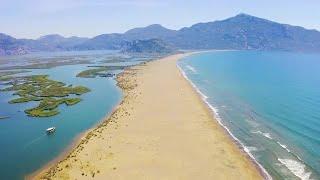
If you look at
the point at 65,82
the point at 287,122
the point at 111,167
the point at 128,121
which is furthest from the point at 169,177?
the point at 65,82

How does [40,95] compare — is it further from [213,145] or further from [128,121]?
[213,145]

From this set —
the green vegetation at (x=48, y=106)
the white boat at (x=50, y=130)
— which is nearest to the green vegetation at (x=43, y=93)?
the green vegetation at (x=48, y=106)

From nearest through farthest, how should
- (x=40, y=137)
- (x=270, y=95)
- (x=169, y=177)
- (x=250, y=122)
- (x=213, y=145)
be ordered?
1. (x=169, y=177)
2. (x=213, y=145)
3. (x=40, y=137)
4. (x=250, y=122)
5. (x=270, y=95)

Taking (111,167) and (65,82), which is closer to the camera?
(111,167)

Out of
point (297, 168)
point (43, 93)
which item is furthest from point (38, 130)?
point (297, 168)

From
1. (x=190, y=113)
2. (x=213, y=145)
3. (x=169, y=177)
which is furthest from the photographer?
(x=190, y=113)

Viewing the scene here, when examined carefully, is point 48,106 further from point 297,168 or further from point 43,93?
point 297,168

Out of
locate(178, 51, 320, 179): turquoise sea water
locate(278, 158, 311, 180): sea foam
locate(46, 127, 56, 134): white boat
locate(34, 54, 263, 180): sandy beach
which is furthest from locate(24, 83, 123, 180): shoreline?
locate(278, 158, 311, 180): sea foam
